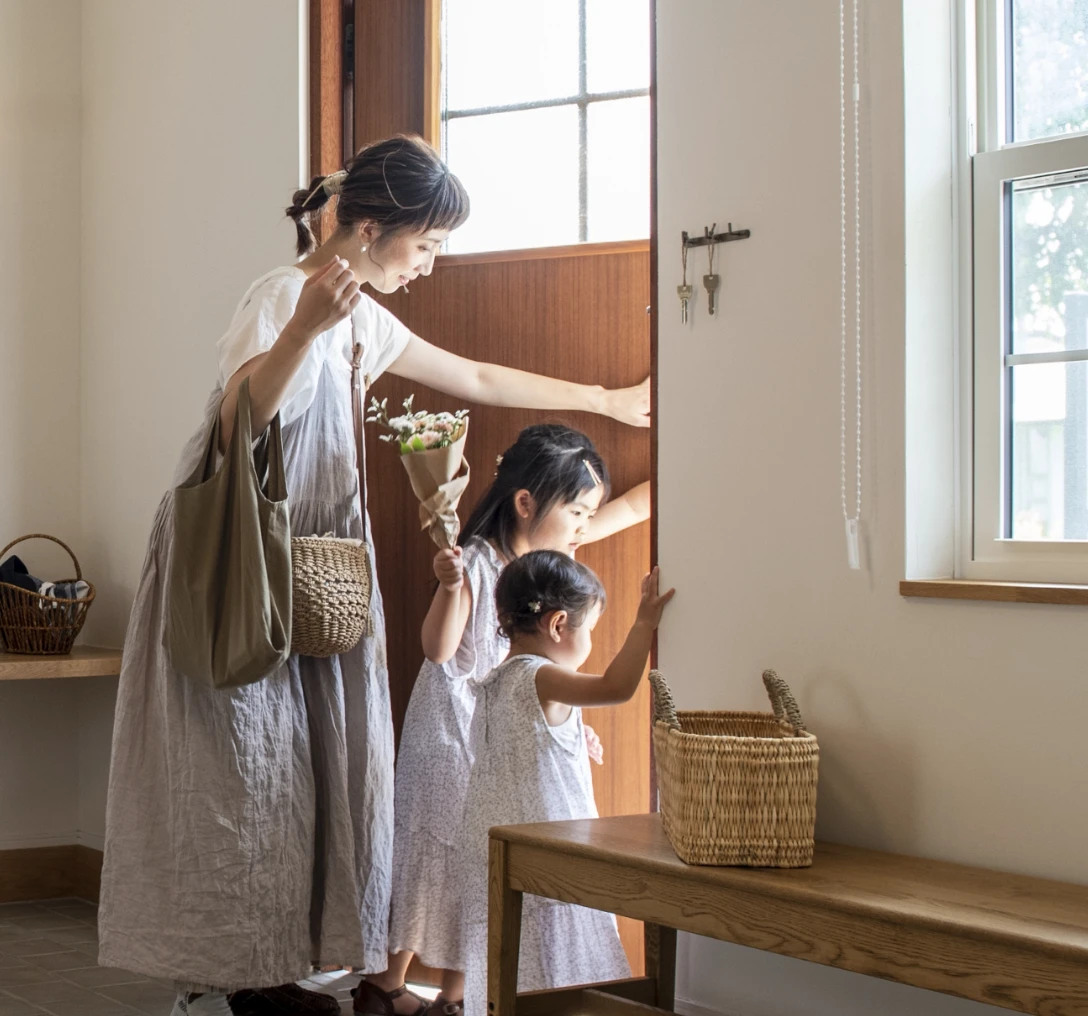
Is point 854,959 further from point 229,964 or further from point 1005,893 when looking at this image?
point 229,964

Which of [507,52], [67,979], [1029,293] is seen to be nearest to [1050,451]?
[1029,293]

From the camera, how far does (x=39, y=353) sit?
3.86 m

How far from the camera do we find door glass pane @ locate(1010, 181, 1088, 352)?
2031mm

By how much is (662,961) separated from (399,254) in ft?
4.58

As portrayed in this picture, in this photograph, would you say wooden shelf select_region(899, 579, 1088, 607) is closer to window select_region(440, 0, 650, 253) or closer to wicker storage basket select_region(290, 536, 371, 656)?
wicker storage basket select_region(290, 536, 371, 656)

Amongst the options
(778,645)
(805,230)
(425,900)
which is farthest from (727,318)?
(425,900)

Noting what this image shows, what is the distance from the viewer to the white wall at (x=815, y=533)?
195cm

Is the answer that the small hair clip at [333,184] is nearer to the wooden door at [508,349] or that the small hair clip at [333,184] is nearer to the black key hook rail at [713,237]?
the wooden door at [508,349]

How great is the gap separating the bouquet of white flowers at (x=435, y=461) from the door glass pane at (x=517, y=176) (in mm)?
606

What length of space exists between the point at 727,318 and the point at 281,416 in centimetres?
81

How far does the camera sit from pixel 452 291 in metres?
3.08

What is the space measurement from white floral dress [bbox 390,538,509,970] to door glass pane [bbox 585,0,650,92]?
104cm

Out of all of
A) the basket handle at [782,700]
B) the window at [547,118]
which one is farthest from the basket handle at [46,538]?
the basket handle at [782,700]

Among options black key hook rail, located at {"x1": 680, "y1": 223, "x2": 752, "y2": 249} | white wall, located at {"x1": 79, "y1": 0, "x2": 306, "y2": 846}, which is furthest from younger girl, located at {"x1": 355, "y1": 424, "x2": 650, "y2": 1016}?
white wall, located at {"x1": 79, "y1": 0, "x2": 306, "y2": 846}
